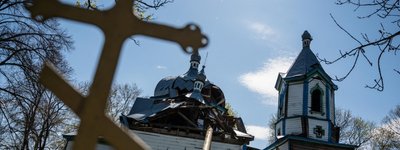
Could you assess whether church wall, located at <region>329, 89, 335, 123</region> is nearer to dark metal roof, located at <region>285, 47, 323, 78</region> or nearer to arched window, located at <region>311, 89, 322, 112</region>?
arched window, located at <region>311, 89, 322, 112</region>

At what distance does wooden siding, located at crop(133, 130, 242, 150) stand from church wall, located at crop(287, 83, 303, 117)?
15.6ft

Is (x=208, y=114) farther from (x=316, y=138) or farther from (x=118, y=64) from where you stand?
(x=118, y=64)

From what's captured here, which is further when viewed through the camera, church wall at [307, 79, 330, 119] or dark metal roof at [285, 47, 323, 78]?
dark metal roof at [285, 47, 323, 78]

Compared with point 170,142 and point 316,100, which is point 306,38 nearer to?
point 316,100

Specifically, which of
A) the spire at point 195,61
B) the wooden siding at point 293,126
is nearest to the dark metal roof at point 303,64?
the wooden siding at point 293,126

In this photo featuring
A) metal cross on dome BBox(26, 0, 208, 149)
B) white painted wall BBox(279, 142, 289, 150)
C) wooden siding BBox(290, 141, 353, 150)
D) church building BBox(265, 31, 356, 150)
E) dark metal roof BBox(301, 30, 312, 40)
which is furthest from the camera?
dark metal roof BBox(301, 30, 312, 40)

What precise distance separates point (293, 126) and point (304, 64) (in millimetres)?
4259

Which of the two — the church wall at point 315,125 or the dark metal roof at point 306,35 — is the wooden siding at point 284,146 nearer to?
the church wall at point 315,125

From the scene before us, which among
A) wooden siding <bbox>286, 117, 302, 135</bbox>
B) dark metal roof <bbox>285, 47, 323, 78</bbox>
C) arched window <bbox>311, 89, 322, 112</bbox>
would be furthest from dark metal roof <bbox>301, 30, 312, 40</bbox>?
wooden siding <bbox>286, 117, 302, 135</bbox>

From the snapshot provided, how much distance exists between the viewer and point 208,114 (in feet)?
68.0

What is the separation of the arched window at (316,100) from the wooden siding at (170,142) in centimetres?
602

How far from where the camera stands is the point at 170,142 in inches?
736

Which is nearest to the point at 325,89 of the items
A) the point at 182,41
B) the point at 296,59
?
the point at 296,59

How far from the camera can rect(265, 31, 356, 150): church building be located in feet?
64.3
